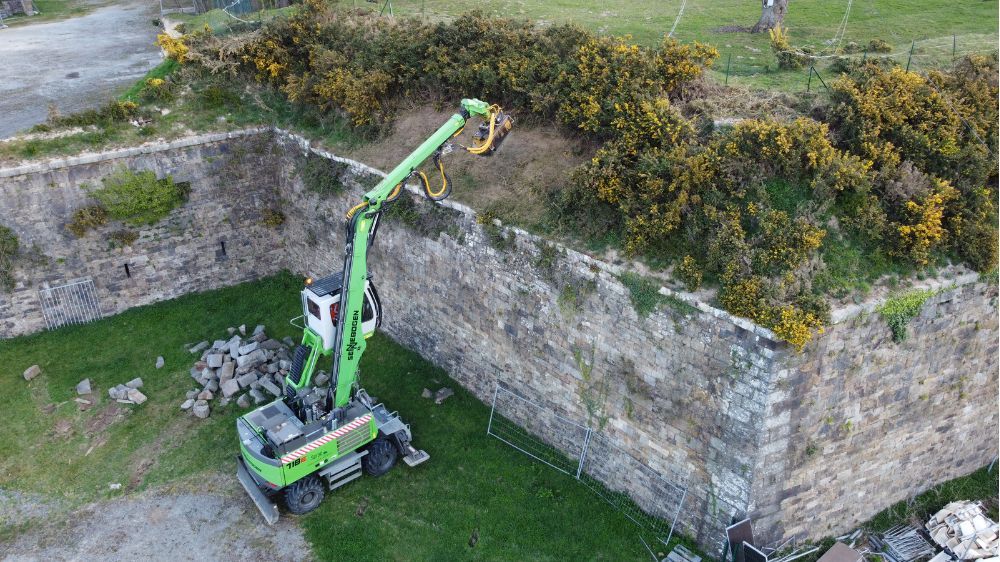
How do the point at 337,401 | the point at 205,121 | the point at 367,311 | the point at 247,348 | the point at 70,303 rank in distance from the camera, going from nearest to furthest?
the point at 367,311 → the point at 337,401 → the point at 247,348 → the point at 70,303 → the point at 205,121

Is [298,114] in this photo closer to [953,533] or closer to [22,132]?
[22,132]

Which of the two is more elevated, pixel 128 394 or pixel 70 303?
pixel 70 303

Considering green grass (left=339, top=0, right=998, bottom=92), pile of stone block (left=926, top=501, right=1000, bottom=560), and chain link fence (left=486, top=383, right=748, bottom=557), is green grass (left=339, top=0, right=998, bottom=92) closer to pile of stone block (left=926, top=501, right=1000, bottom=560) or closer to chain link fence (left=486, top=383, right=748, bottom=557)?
chain link fence (left=486, top=383, right=748, bottom=557)

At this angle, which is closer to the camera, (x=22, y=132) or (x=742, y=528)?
(x=742, y=528)

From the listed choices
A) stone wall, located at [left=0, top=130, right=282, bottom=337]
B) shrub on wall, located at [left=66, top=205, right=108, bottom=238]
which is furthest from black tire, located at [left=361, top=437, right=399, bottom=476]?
shrub on wall, located at [left=66, top=205, right=108, bottom=238]

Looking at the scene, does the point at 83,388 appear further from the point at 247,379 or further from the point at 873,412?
the point at 873,412

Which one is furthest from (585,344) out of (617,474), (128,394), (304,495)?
(128,394)

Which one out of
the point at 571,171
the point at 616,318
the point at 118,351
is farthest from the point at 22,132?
the point at 616,318
